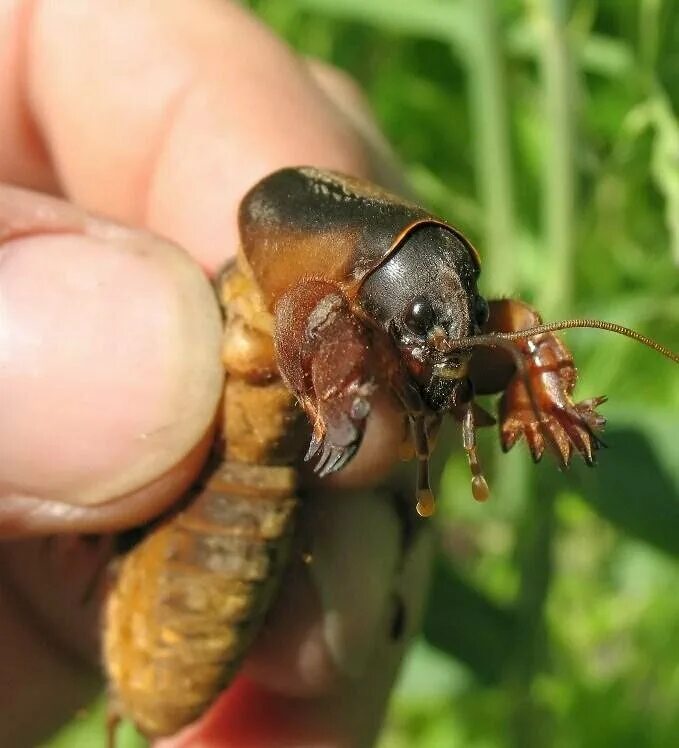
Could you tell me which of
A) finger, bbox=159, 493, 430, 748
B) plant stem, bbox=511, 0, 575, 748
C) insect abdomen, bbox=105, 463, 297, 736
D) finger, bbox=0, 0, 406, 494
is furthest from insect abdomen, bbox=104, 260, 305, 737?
plant stem, bbox=511, 0, 575, 748

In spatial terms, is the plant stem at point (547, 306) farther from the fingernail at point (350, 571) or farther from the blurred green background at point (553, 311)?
the fingernail at point (350, 571)

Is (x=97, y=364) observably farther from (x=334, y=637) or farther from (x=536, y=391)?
(x=334, y=637)

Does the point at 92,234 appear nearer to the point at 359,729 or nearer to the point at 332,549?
the point at 332,549

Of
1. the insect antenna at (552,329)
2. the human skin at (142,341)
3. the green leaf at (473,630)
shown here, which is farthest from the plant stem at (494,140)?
the insect antenna at (552,329)

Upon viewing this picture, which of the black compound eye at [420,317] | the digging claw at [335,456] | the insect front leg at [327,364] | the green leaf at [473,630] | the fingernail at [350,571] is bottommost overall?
the green leaf at [473,630]

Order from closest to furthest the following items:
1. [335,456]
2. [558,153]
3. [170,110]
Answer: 1. [335,456]
2. [558,153]
3. [170,110]

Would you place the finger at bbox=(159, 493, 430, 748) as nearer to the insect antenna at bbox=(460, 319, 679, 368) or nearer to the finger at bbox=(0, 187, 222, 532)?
the finger at bbox=(0, 187, 222, 532)

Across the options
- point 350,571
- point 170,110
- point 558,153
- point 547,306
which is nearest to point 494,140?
point 558,153
